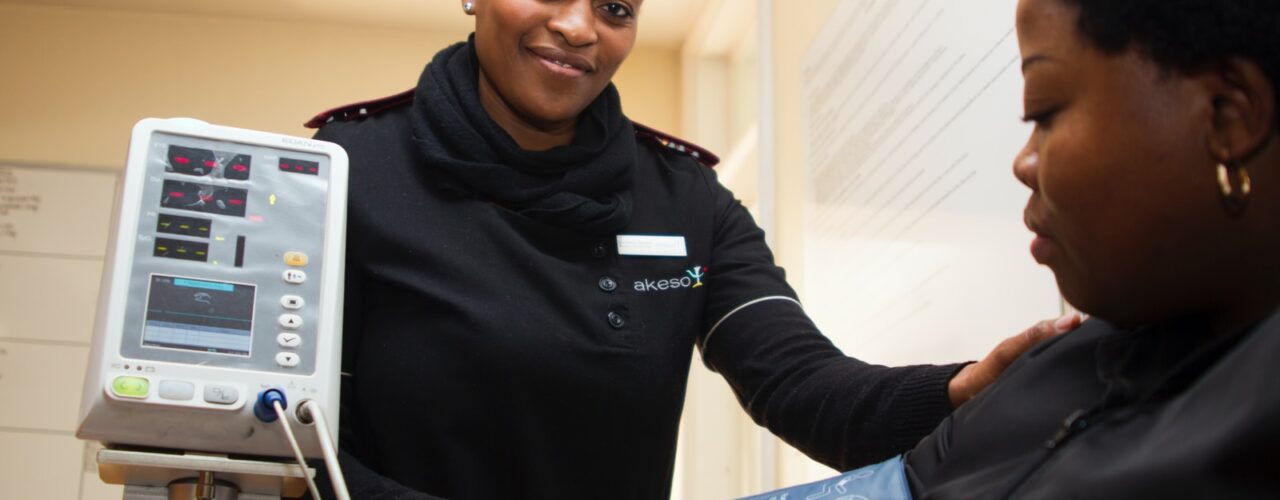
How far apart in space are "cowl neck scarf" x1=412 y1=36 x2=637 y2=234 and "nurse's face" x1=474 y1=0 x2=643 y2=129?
3 centimetres

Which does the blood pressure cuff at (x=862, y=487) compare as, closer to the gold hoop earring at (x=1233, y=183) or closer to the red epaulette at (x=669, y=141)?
the gold hoop earring at (x=1233, y=183)

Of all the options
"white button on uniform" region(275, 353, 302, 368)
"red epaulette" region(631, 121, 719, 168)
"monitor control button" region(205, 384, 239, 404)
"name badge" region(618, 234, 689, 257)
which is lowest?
"monitor control button" region(205, 384, 239, 404)

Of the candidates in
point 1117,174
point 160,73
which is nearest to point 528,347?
point 1117,174

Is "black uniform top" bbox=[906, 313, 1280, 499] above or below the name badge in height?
below

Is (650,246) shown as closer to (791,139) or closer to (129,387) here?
(129,387)

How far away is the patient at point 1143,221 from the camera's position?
613 millimetres

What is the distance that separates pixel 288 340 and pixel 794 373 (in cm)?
44

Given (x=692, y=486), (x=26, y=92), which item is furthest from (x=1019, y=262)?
(x=26, y=92)

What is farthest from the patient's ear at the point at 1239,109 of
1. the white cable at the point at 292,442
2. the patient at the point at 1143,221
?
the white cable at the point at 292,442

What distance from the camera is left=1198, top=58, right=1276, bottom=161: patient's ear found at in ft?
2.02

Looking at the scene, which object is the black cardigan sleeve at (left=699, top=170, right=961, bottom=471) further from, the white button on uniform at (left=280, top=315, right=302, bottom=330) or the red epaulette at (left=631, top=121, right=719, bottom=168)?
the white button on uniform at (left=280, top=315, right=302, bottom=330)

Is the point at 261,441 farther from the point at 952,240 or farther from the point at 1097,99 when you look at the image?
the point at 952,240

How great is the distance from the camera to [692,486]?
129 inches

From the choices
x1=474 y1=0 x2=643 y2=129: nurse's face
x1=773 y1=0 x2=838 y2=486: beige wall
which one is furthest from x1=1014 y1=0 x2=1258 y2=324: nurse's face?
x1=773 y1=0 x2=838 y2=486: beige wall
